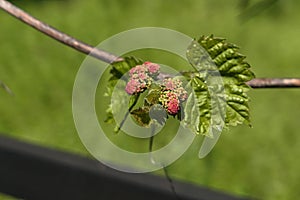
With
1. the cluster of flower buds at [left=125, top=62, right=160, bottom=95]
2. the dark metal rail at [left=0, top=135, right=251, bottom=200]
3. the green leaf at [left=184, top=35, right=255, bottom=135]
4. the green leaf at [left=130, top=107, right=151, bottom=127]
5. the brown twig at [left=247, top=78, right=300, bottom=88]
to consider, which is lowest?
the dark metal rail at [left=0, top=135, right=251, bottom=200]

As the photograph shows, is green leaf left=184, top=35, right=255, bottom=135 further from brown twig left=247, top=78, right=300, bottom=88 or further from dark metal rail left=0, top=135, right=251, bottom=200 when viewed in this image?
dark metal rail left=0, top=135, right=251, bottom=200

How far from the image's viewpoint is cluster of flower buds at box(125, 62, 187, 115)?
281 millimetres

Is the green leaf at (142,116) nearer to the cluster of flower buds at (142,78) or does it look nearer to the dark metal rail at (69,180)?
the cluster of flower buds at (142,78)

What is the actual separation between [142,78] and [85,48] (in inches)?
3.0

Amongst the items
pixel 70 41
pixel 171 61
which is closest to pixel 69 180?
pixel 171 61

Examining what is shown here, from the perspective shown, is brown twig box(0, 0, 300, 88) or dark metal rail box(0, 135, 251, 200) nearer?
brown twig box(0, 0, 300, 88)

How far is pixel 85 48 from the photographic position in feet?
1.19

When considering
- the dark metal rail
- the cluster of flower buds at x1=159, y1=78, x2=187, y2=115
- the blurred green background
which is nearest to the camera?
the cluster of flower buds at x1=159, y1=78, x2=187, y2=115

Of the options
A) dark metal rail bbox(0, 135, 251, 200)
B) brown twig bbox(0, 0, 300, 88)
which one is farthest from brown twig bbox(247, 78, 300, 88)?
dark metal rail bbox(0, 135, 251, 200)

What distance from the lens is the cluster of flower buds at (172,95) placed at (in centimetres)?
28

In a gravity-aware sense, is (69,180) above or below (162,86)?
below

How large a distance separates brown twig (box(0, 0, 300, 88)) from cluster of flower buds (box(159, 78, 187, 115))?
0.05 m

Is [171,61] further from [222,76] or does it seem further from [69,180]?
[222,76]

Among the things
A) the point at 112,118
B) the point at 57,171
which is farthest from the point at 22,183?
the point at 112,118
